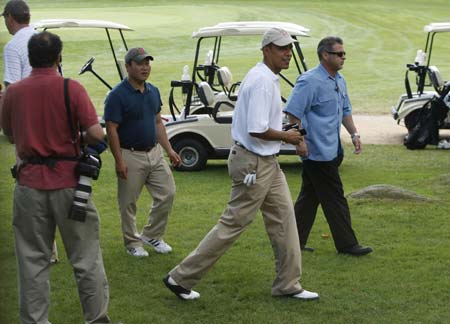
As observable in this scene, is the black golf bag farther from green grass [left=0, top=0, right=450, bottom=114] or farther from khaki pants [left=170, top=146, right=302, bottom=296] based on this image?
khaki pants [left=170, top=146, right=302, bottom=296]

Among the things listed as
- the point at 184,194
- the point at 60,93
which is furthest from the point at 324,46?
the point at 184,194

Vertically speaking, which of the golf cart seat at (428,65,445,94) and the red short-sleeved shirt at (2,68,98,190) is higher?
the red short-sleeved shirt at (2,68,98,190)

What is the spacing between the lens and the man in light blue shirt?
7664 millimetres

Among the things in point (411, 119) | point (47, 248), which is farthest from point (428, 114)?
point (47, 248)

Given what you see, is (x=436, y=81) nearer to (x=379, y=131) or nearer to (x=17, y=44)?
(x=379, y=131)

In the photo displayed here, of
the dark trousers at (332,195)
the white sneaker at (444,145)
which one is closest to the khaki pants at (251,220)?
the dark trousers at (332,195)

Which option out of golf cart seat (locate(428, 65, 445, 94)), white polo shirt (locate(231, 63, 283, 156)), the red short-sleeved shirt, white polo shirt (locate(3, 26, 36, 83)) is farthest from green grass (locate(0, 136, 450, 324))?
golf cart seat (locate(428, 65, 445, 94))

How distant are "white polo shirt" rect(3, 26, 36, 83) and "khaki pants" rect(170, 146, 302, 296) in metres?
1.54

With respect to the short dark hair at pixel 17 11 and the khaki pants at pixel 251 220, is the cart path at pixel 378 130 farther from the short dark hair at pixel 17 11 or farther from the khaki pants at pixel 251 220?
the short dark hair at pixel 17 11

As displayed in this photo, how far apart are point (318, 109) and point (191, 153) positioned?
5.67 metres

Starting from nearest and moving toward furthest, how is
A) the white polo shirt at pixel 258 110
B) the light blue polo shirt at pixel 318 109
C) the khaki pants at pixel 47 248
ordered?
the khaki pants at pixel 47 248, the white polo shirt at pixel 258 110, the light blue polo shirt at pixel 318 109

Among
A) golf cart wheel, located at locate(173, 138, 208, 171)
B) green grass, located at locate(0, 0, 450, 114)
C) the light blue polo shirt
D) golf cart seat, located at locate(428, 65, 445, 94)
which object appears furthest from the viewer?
green grass, located at locate(0, 0, 450, 114)

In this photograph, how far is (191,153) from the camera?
43.5 feet

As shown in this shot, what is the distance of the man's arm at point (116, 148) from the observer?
7.66 m
